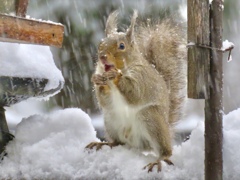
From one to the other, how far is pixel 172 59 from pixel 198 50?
81 cm

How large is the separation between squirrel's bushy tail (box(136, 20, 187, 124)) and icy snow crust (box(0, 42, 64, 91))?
0.55 m

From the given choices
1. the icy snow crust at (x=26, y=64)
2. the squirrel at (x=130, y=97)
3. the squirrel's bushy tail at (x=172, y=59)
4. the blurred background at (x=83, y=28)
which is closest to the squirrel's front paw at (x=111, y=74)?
the squirrel at (x=130, y=97)

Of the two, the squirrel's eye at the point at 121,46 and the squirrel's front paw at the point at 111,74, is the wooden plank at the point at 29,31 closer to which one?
the squirrel's front paw at the point at 111,74

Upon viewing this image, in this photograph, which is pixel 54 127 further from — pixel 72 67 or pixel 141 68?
pixel 72 67

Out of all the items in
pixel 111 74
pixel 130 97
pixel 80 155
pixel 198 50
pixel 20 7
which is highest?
pixel 20 7

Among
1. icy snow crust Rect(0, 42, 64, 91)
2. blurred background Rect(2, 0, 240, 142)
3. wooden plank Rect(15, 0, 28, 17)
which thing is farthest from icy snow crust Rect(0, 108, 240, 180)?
blurred background Rect(2, 0, 240, 142)

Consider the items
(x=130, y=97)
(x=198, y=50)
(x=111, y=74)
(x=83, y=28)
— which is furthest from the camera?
(x=83, y=28)

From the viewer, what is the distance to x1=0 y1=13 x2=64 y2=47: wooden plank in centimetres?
199

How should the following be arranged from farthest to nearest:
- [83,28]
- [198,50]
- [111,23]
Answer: [83,28] → [111,23] → [198,50]

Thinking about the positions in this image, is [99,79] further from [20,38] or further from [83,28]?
[83,28]

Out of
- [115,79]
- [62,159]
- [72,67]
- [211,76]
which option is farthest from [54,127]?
[72,67]

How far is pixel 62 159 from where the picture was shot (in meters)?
2.31

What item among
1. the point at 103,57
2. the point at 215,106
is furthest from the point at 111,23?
the point at 215,106

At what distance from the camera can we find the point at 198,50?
78.2 inches
